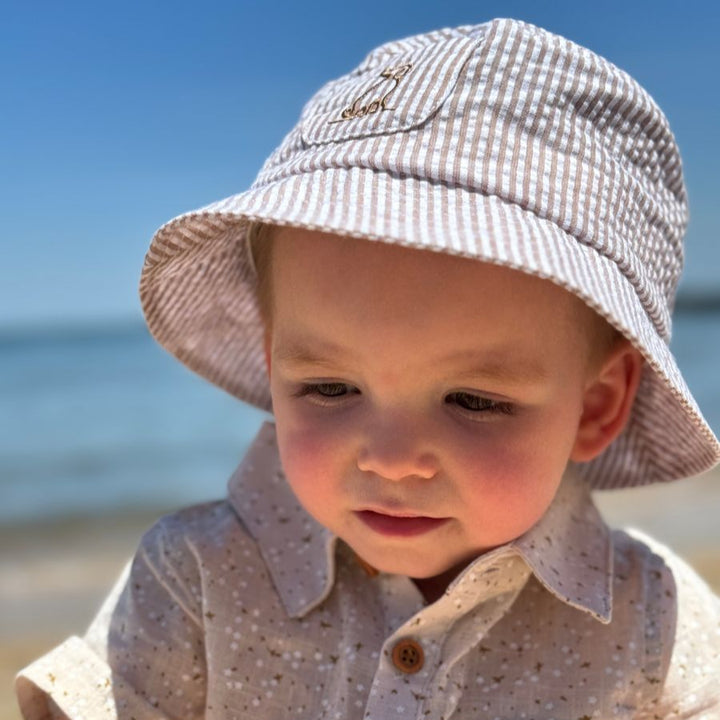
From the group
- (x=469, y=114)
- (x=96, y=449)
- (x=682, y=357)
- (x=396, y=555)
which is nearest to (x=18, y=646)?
(x=396, y=555)

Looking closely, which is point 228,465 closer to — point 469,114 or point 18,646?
point 18,646

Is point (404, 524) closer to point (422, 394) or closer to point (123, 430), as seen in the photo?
point (422, 394)

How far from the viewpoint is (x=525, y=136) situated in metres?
1.38

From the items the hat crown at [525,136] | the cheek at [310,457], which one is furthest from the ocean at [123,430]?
the hat crown at [525,136]

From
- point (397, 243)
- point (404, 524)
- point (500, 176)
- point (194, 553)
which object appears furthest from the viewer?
point (194, 553)

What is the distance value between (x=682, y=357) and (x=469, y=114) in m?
8.10

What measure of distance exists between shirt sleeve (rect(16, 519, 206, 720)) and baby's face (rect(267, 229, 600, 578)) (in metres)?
0.28

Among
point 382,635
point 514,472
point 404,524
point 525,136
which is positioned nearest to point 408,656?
point 382,635

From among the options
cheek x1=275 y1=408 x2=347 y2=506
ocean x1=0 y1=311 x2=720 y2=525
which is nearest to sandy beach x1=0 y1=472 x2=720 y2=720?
ocean x1=0 y1=311 x2=720 y2=525

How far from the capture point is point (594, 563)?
1.62 metres

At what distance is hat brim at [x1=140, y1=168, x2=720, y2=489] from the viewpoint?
126 centimetres

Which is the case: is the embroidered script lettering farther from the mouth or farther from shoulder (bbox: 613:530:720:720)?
shoulder (bbox: 613:530:720:720)

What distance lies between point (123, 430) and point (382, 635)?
5675 millimetres

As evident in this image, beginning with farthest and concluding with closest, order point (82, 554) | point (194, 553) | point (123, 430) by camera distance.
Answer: point (123, 430), point (82, 554), point (194, 553)
